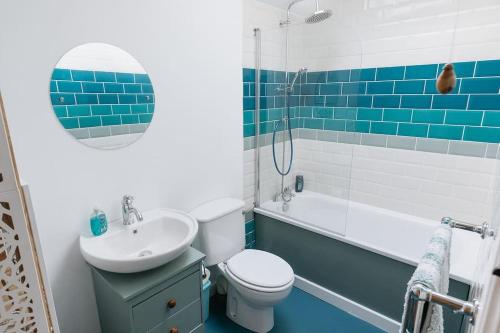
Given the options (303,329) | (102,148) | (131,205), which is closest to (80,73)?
(102,148)

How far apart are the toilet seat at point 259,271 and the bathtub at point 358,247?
443 mm

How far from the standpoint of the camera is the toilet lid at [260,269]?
A: 67.2 inches

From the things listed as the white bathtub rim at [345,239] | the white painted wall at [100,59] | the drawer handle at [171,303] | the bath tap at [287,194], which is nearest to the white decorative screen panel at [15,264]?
the drawer handle at [171,303]

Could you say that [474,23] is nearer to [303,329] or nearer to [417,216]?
[417,216]

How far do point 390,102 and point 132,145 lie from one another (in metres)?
2.01

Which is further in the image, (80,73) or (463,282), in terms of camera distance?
(463,282)

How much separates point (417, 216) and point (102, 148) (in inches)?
94.8

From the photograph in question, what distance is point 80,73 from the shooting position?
133 cm

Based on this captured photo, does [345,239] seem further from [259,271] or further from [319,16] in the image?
[319,16]

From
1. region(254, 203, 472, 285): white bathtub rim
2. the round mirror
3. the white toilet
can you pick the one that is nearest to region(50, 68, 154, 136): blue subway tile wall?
the round mirror

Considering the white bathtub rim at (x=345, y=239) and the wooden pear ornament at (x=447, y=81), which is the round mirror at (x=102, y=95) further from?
the wooden pear ornament at (x=447, y=81)

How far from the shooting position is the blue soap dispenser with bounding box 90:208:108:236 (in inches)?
55.0

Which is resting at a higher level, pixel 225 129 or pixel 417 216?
pixel 225 129

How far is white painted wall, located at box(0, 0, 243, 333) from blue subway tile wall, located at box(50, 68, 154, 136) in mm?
50
